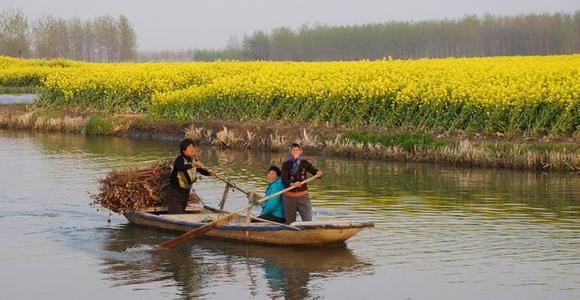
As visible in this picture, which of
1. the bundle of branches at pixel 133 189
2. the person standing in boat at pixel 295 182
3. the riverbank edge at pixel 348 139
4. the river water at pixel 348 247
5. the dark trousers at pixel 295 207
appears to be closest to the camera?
the river water at pixel 348 247

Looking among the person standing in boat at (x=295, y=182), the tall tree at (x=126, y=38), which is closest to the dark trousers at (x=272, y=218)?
the person standing in boat at (x=295, y=182)

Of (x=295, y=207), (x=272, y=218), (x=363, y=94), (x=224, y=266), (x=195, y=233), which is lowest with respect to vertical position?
(x=224, y=266)

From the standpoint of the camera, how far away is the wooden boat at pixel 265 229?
17188 millimetres

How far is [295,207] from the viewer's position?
18172 millimetres

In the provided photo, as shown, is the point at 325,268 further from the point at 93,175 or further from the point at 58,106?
the point at 58,106

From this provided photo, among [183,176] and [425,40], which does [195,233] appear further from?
[425,40]

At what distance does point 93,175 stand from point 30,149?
7358 millimetres

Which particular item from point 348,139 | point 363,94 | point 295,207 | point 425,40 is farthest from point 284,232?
point 425,40

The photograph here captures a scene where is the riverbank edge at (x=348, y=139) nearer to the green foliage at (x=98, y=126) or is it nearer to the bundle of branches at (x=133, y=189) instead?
the green foliage at (x=98, y=126)

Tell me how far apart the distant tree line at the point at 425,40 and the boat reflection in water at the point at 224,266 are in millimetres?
74617

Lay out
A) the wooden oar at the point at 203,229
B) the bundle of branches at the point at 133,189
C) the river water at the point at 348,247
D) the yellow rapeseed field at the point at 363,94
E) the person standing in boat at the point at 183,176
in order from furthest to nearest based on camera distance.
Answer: the yellow rapeseed field at the point at 363,94
the bundle of branches at the point at 133,189
the person standing in boat at the point at 183,176
the wooden oar at the point at 203,229
the river water at the point at 348,247

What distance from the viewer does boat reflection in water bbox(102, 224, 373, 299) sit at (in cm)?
1512

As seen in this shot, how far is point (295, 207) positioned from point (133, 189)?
3148mm

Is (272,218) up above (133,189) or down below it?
below
